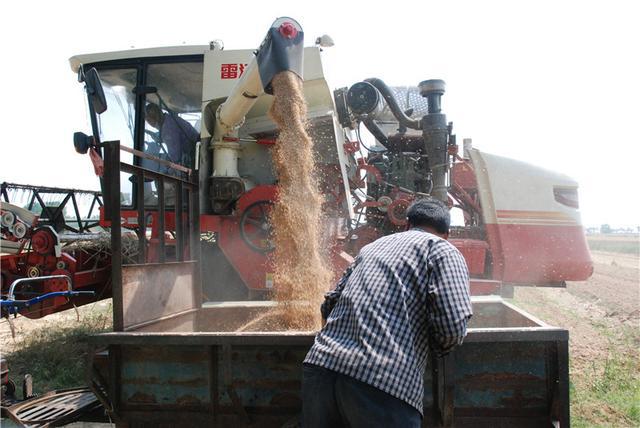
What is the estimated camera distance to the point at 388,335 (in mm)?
1829

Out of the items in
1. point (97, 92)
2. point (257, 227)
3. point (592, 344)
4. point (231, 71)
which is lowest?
point (592, 344)

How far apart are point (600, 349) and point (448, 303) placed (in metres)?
5.03

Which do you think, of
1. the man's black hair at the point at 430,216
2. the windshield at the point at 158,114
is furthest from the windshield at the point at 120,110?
the man's black hair at the point at 430,216

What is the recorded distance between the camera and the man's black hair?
2146 mm

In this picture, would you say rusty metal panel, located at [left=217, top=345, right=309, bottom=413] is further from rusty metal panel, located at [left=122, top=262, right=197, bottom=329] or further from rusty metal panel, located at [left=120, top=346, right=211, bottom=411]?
rusty metal panel, located at [left=122, top=262, right=197, bottom=329]

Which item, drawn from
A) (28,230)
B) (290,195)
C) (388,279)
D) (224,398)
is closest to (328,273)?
(290,195)

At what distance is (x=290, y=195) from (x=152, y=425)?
1932mm

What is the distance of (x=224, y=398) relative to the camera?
2.40m

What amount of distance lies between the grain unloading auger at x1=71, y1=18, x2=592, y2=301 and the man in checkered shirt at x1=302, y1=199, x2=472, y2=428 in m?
2.66

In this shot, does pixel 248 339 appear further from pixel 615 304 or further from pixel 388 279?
pixel 615 304

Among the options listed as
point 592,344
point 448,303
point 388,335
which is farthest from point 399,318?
point 592,344

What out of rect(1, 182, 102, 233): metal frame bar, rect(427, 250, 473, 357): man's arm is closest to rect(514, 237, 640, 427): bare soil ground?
rect(427, 250, 473, 357): man's arm

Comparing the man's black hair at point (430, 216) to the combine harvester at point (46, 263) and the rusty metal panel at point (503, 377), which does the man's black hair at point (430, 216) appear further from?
the combine harvester at point (46, 263)

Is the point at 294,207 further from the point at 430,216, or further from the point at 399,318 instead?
the point at 399,318
